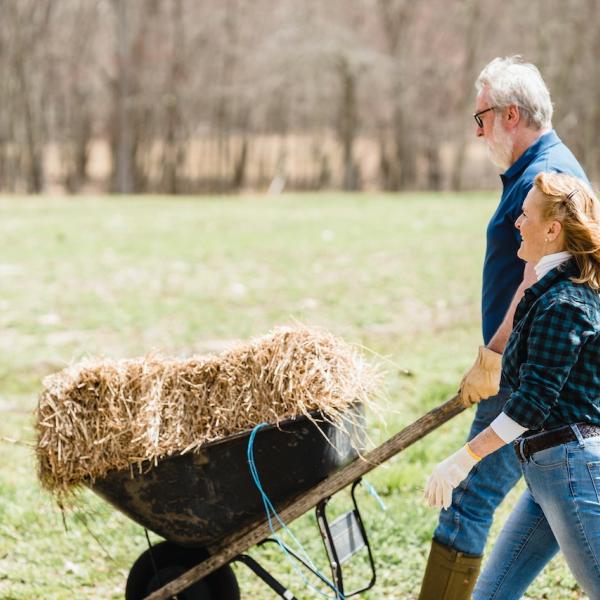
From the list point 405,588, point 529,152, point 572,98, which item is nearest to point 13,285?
point 405,588

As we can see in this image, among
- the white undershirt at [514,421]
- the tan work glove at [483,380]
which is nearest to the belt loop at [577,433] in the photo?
the white undershirt at [514,421]

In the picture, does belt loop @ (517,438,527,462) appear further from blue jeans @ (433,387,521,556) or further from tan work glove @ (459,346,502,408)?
blue jeans @ (433,387,521,556)

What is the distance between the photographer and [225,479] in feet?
10.1

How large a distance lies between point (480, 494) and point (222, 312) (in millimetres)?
6185

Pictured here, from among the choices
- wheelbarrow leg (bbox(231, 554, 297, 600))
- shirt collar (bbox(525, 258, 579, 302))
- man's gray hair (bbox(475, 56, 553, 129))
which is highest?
man's gray hair (bbox(475, 56, 553, 129))

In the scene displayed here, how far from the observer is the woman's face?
2.62m

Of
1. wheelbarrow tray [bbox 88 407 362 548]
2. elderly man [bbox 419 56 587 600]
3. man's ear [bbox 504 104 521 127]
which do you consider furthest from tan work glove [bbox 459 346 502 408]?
man's ear [bbox 504 104 521 127]

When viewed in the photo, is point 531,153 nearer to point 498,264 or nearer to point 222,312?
point 498,264

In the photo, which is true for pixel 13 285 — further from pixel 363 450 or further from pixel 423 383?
pixel 363 450

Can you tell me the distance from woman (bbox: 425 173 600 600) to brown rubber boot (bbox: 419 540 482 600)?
26.2 inches

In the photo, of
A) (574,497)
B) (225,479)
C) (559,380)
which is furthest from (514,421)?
(225,479)

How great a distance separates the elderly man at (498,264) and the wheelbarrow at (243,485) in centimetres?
36

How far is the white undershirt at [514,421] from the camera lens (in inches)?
100

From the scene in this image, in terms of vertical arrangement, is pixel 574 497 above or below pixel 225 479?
above
